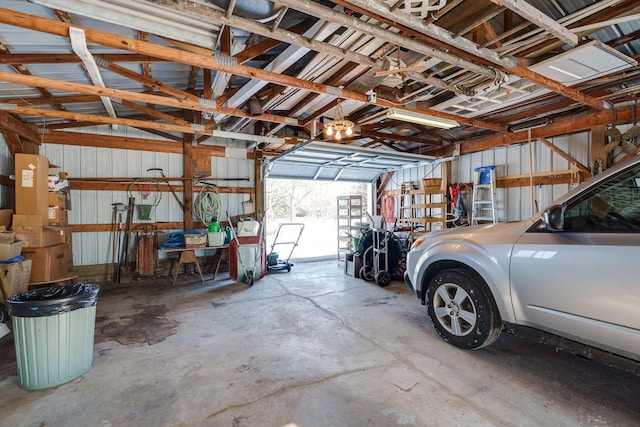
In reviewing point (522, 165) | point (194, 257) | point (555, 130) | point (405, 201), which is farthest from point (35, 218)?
point (555, 130)

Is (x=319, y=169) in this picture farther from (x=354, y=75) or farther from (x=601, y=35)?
(x=601, y=35)

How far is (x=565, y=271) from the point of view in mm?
1960

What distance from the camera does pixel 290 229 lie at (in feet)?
49.0

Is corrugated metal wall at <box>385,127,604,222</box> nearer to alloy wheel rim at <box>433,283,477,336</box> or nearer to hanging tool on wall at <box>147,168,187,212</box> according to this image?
alloy wheel rim at <box>433,283,477,336</box>

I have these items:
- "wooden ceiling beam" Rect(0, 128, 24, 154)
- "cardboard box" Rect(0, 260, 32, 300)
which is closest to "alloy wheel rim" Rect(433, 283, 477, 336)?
"cardboard box" Rect(0, 260, 32, 300)

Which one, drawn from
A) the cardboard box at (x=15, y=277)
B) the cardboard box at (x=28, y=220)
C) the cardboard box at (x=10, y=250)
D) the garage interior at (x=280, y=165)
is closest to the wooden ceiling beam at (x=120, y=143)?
the garage interior at (x=280, y=165)

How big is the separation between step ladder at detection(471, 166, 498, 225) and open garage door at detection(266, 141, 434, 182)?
1.04 metres

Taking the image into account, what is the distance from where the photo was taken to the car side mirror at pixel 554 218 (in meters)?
1.93

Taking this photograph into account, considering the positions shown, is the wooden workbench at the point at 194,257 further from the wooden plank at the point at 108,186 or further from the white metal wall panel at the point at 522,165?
the white metal wall panel at the point at 522,165

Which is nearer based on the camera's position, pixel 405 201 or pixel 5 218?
pixel 5 218

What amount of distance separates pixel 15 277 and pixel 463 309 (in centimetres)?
483

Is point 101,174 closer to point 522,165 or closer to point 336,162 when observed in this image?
point 336,162

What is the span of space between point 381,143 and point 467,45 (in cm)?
470

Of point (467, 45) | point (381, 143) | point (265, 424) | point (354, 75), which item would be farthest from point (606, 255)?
point (381, 143)
